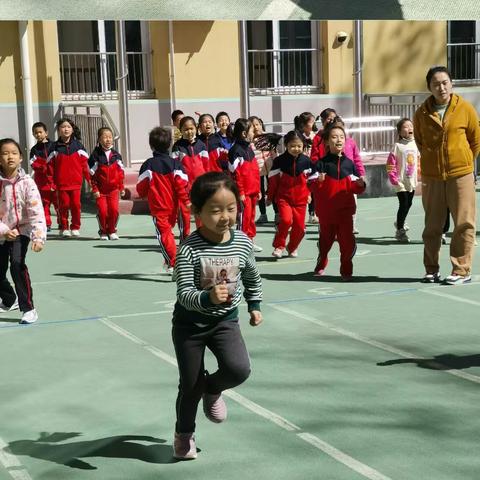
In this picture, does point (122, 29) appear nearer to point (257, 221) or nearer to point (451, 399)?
point (257, 221)

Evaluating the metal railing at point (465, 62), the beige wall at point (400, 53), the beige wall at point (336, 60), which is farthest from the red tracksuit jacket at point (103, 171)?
the metal railing at point (465, 62)

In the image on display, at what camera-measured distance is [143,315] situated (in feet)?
28.9

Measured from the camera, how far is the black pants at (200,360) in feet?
15.6

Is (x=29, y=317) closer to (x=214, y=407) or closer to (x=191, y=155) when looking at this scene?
(x=214, y=407)

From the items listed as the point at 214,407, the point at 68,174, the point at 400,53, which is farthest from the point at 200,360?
the point at 400,53

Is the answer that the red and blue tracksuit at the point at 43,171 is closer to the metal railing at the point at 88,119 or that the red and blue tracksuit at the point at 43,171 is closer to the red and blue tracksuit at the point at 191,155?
the red and blue tracksuit at the point at 191,155

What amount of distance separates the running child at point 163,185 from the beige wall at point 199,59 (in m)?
11.1

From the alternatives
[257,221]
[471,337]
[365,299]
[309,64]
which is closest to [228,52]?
[309,64]

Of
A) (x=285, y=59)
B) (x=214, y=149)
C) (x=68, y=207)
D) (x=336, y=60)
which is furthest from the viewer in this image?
(x=285, y=59)

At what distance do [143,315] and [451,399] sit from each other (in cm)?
358

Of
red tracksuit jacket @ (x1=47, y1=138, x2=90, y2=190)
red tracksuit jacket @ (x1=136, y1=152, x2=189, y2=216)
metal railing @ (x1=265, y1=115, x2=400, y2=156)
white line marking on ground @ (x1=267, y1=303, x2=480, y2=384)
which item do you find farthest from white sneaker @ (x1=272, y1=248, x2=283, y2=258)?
metal railing @ (x1=265, y1=115, x2=400, y2=156)

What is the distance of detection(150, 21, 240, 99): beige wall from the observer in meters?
21.7

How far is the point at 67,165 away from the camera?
1495cm

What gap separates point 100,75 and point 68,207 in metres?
8.04
